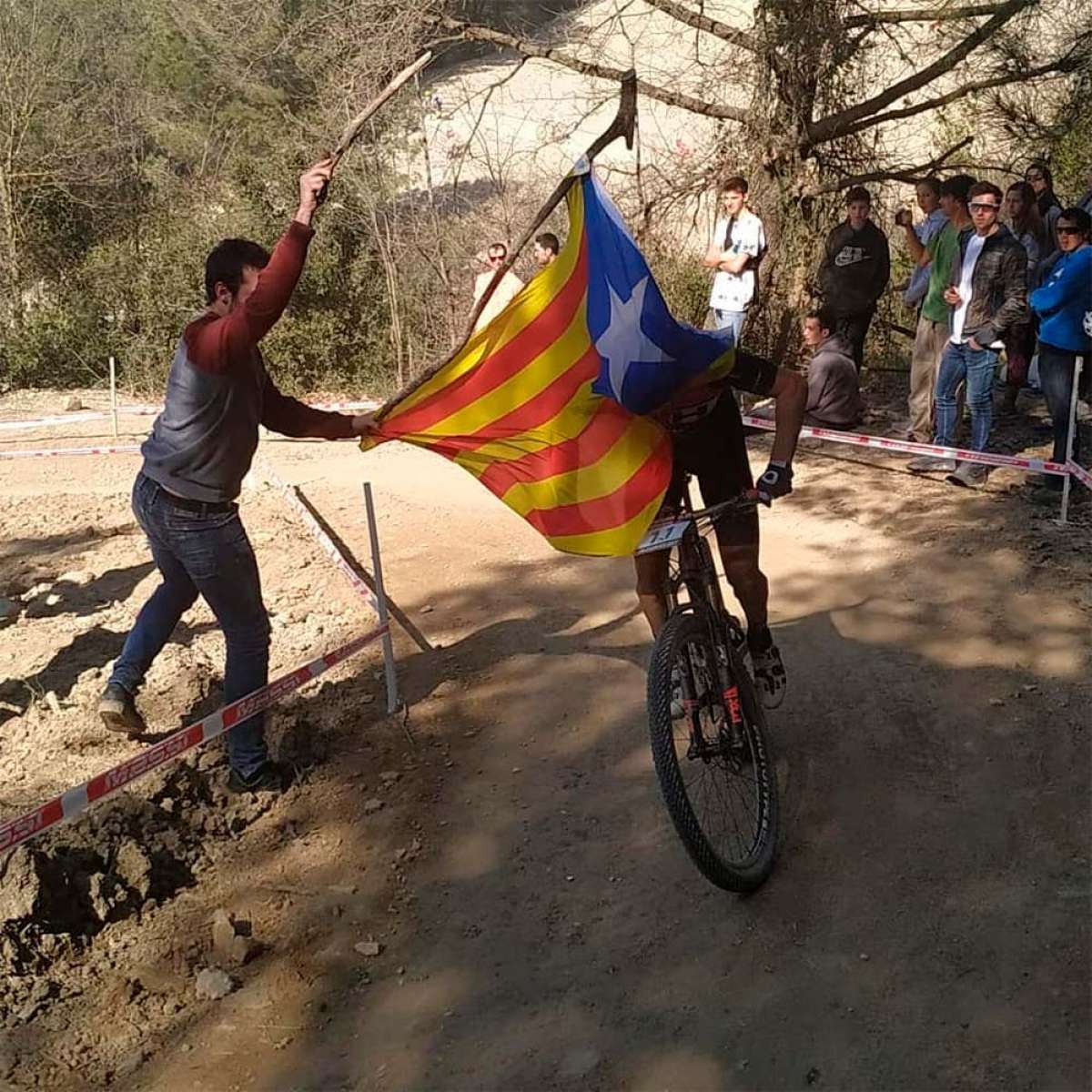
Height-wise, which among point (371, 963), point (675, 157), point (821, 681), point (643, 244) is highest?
point (675, 157)

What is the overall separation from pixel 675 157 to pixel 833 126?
1869mm

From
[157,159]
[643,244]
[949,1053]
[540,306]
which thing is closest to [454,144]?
[643,244]

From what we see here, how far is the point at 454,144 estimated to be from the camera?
49.1ft

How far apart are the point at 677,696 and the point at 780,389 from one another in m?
1.17

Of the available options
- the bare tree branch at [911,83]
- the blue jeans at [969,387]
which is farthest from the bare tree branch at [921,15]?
the blue jeans at [969,387]

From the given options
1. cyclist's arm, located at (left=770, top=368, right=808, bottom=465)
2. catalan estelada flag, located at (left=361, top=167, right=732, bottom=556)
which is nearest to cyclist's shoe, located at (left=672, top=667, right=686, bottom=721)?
catalan estelada flag, located at (left=361, top=167, right=732, bottom=556)

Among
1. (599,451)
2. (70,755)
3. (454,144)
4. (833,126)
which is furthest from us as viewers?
(454,144)

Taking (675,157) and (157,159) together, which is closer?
(675,157)

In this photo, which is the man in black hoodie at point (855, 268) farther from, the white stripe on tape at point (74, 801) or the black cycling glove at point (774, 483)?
the white stripe on tape at point (74, 801)

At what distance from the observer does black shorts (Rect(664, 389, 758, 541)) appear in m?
4.48

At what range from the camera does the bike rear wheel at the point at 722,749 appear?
3.95m

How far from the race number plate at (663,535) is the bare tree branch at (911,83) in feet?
32.2

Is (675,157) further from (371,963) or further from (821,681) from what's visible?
(371,963)

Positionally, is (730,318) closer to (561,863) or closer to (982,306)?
(982,306)
